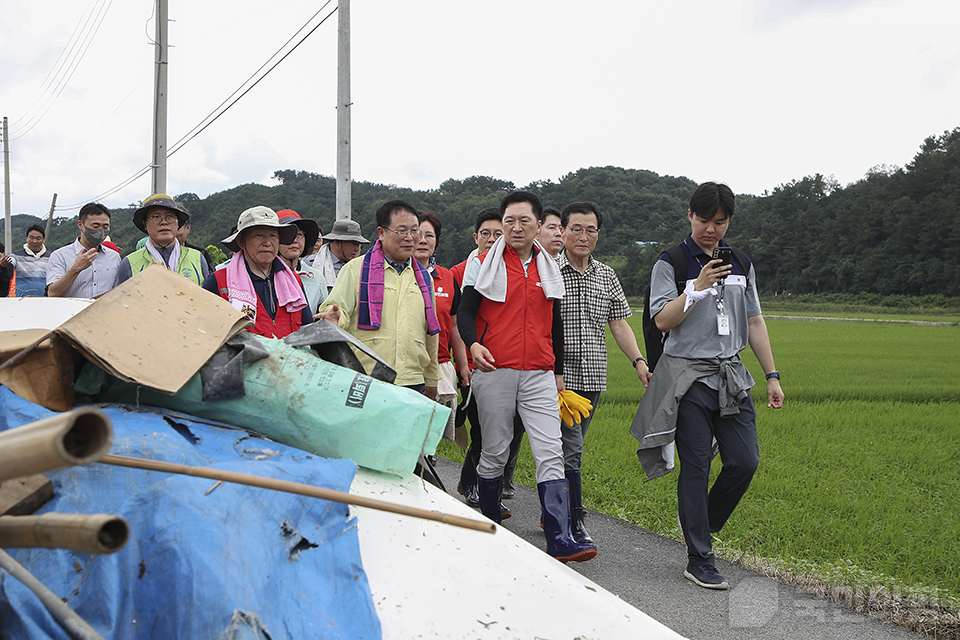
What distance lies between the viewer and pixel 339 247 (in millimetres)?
7031

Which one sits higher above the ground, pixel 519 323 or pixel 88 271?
pixel 88 271

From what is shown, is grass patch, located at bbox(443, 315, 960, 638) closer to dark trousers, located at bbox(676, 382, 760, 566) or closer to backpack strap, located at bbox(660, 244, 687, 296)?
dark trousers, located at bbox(676, 382, 760, 566)

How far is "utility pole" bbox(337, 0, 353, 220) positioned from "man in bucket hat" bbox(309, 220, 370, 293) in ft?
7.16

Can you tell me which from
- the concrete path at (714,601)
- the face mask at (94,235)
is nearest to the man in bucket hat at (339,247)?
the face mask at (94,235)

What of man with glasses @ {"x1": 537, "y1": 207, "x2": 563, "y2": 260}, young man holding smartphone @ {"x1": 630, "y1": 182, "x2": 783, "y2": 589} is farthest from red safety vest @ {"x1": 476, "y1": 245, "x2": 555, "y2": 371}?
man with glasses @ {"x1": 537, "y1": 207, "x2": 563, "y2": 260}

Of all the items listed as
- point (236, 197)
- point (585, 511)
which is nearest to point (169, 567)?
point (585, 511)

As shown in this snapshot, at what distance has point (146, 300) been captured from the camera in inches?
95.2

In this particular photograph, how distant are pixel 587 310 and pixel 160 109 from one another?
430 inches

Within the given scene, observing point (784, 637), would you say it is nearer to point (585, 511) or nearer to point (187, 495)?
point (585, 511)

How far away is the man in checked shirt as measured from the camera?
4.88 m

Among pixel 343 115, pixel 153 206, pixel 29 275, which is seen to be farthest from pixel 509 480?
pixel 29 275

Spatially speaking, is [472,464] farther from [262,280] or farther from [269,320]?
[262,280]

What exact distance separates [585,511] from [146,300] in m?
3.70

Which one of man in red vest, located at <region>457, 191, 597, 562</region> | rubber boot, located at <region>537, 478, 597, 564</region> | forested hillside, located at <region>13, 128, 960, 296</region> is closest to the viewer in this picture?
rubber boot, located at <region>537, 478, 597, 564</region>
